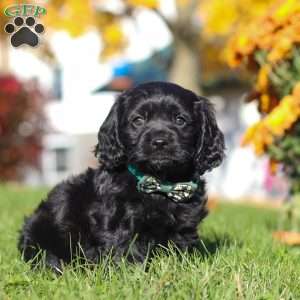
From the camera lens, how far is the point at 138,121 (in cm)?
381

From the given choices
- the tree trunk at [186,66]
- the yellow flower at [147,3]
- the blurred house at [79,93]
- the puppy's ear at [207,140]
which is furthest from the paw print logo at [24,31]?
the blurred house at [79,93]

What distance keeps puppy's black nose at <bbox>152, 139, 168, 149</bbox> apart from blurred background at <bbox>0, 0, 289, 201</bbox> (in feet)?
9.61

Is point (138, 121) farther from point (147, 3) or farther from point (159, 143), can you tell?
point (147, 3)

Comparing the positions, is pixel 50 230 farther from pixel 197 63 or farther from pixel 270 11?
pixel 197 63

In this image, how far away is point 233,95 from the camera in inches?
815

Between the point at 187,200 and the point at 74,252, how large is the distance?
728mm

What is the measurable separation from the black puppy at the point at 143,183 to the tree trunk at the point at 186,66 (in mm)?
10904

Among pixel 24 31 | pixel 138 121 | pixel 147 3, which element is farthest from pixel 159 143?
pixel 147 3

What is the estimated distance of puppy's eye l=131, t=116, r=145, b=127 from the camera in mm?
3796

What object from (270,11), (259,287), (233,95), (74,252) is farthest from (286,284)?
(233,95)

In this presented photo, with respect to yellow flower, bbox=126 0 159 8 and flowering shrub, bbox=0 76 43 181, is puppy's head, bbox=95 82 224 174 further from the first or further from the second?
flowering shrub, bbox=0 76 43 181

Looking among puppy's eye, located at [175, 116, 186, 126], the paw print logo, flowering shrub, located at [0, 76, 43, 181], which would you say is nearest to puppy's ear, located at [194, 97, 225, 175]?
puppy's eye, located at [175, 116, 186, 126]

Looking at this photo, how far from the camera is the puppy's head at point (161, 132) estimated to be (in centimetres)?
367

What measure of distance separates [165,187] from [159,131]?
1.12ft
